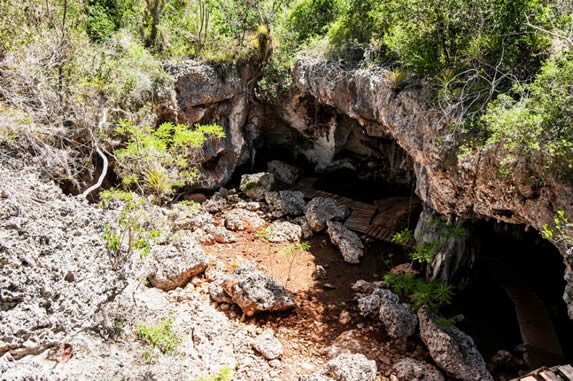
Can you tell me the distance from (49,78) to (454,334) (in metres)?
9.52

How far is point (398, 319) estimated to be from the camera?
725cm

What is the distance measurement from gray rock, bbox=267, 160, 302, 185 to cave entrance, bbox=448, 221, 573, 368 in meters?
6.81

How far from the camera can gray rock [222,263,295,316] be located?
741 cm

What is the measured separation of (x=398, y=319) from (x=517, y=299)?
133 inches

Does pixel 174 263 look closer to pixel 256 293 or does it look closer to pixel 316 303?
pixel 256 293

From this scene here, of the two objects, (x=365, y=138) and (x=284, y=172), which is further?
(x=284, y=172)

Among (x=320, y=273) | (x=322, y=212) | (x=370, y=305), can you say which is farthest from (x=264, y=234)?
(x=370, y=305)

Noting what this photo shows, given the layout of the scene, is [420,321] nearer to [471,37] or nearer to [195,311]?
[195,311]

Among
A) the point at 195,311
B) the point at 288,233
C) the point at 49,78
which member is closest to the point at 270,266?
the point at 288,233

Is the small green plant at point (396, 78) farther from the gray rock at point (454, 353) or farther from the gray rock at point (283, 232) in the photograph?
the gray rock at point (454, 353)

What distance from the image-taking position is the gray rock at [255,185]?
480 inches

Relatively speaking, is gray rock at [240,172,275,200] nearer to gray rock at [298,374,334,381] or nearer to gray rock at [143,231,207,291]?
gray rock at [143,231,207,291]

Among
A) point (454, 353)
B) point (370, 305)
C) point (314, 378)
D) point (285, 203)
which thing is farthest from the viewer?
point (285, 203)

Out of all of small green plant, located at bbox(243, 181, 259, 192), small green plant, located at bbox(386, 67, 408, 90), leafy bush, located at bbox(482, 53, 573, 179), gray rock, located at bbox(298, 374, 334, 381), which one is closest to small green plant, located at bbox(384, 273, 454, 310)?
gray rock, located at bbox(298, 374, 334, 381)
